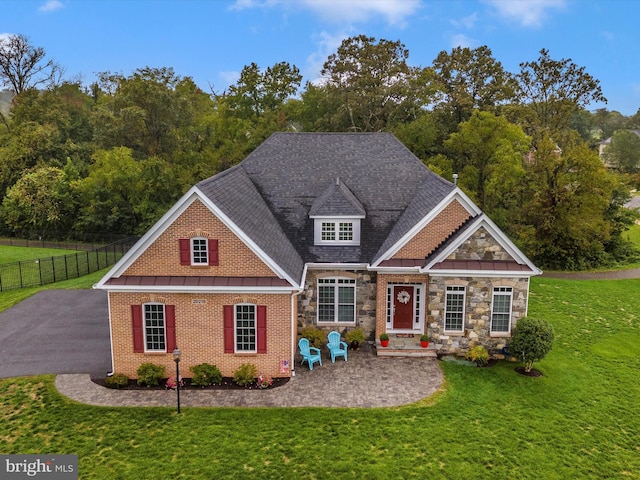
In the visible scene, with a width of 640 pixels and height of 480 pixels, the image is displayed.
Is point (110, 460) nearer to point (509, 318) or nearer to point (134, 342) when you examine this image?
point (134, 342)

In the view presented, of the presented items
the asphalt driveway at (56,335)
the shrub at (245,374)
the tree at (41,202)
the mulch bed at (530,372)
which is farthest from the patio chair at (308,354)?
the tree at (41,202)

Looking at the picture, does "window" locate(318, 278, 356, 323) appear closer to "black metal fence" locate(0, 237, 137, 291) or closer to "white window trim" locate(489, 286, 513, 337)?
"white window trim" locate(489, 286, 513, 337)

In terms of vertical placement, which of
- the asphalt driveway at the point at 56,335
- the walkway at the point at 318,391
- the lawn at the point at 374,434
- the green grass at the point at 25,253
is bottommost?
the lawn at the point at 374,434

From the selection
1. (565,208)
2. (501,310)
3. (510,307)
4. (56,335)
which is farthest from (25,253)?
(565,208)

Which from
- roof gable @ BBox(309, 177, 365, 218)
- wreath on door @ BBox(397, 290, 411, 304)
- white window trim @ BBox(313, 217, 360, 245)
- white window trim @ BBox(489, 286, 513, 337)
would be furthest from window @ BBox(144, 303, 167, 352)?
white window trim @ BBox(489, 286, 513, 337)

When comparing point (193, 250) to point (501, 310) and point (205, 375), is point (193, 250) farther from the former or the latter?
point (501, 310)

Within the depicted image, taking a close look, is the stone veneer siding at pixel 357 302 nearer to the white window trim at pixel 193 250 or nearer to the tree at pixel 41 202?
the white window trim at pixel 193 250
